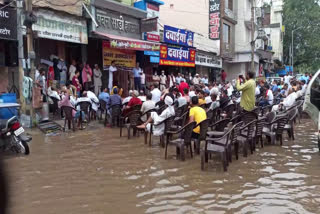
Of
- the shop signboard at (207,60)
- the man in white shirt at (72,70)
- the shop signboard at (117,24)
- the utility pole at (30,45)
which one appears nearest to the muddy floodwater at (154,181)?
the utility pole at (30,45)

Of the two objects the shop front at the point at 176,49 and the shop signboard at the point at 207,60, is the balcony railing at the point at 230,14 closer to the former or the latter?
the shop signboard at the point at 207,60

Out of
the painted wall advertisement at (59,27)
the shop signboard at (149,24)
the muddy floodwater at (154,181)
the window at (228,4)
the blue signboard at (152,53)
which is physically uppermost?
the window at (228,4)

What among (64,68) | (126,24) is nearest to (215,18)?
(126,24)

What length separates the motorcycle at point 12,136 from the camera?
6.68 metres

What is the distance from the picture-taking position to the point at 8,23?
1007cm

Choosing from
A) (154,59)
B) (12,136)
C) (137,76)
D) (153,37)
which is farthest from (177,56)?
(12,136)

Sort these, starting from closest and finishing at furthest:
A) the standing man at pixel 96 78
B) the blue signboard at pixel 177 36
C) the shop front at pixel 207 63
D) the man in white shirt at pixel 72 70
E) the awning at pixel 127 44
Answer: the man in white shirt at pixel 72 70
the awning at pixel 127 44
the standing man at pixel 96 78
the blue signboard at pixel 177 36
the shop front at pixel 207 63

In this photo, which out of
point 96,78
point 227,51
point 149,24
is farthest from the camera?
point 227,51

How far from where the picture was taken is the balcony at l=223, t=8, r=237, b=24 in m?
29.7

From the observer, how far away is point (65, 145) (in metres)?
8.34

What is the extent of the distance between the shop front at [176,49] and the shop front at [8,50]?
810 centimetres

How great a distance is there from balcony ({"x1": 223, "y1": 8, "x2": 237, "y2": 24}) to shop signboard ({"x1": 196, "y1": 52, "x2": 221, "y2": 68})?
19.8ft

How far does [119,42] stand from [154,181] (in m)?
9.24

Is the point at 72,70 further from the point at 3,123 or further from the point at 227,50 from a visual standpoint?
the point at 227,50
